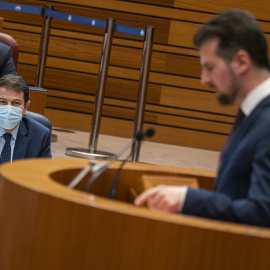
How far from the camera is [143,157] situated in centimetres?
617

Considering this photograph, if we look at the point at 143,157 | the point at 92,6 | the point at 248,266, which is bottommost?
the point at 143,157

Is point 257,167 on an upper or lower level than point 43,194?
upper

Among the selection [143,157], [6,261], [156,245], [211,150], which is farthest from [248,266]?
[211,150]

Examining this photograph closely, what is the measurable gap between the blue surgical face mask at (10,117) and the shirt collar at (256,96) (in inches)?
66.9

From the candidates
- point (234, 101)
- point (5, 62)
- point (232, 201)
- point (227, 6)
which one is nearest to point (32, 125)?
point (5, 62)

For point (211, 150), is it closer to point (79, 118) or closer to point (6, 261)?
point (79, 118)

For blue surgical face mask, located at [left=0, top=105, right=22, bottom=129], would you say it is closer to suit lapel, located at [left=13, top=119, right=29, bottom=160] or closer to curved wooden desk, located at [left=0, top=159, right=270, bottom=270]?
suit lapel, located at [left=13, top=119, right=29, bottom=160]

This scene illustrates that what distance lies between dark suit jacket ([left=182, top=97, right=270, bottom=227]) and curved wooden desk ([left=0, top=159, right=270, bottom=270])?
0.42ft

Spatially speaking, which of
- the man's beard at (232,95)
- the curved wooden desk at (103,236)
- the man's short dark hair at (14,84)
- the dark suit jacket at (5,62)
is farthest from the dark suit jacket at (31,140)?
the man's beard at (232,95)

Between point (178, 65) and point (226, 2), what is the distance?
0.90 metres

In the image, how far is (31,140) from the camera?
308 centimetres

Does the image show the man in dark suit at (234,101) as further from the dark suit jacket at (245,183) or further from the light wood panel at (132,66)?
the light wood panel at (132,66)

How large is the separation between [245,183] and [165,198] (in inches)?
9.2

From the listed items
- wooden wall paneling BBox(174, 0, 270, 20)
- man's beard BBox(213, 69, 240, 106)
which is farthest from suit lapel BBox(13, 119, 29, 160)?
wooden wall paneling BBox(174, 0, 270, 20)
